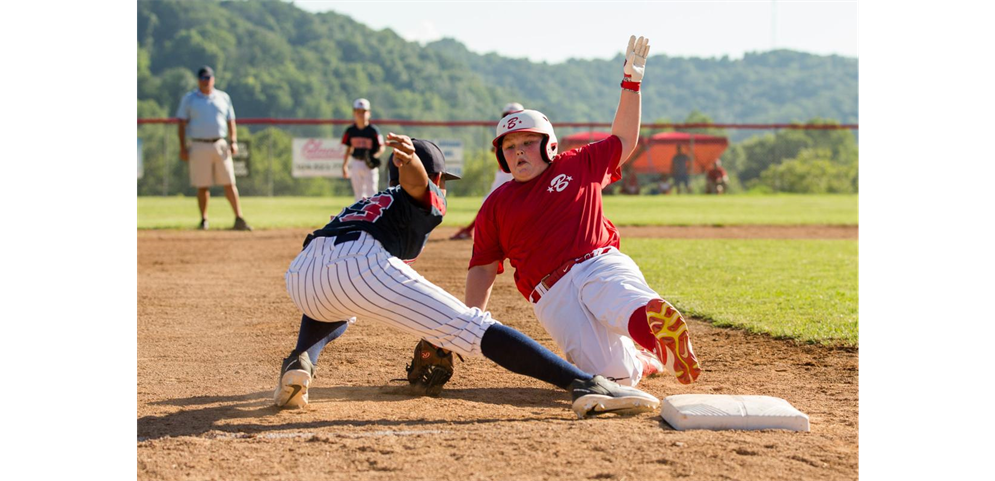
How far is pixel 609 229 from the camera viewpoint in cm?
435

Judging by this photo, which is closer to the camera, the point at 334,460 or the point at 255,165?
the point at 334,460

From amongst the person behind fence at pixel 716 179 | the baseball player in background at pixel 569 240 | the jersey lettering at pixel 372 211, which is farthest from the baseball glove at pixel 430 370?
the person behind fence at pixel 716 179

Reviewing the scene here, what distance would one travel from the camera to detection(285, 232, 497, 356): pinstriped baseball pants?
133 inches

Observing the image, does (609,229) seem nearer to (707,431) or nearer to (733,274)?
(707,431)

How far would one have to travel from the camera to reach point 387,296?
3.39 meters

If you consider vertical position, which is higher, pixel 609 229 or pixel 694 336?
pixel 609 229

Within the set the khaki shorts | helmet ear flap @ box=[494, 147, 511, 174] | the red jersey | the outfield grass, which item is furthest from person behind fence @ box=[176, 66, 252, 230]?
the red jersey

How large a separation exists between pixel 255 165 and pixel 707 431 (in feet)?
100

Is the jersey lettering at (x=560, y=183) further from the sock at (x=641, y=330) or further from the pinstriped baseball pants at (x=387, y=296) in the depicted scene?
the pinstriped baseball pants at (x=387, y=296)

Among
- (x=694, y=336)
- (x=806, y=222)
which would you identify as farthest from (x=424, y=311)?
(x=806, y=222)

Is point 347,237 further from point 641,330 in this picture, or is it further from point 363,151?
point 363,151
